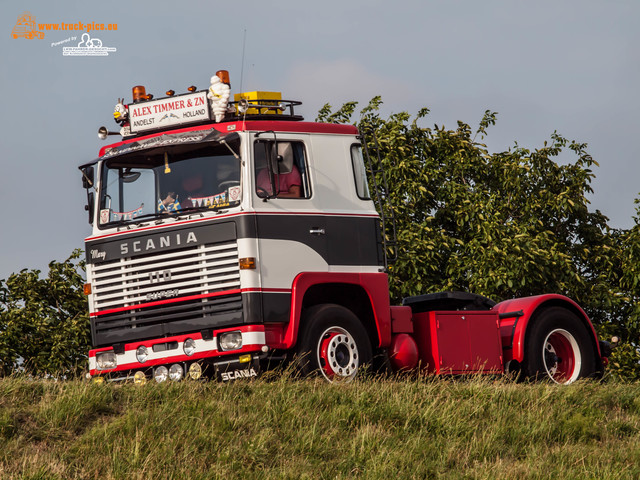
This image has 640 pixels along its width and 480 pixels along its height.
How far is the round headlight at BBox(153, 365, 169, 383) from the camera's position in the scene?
1194cm

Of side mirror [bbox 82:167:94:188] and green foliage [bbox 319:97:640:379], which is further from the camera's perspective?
green foliage [bbox 319:97:640:379]

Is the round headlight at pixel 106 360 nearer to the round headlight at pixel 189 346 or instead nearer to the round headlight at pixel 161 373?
the round headlight at pixel 161 373

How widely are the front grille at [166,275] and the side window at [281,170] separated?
802mm

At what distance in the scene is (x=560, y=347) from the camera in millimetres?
14664

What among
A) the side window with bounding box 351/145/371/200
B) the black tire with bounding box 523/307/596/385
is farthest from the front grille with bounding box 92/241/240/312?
the black tire with bounding box 523/307/596/385

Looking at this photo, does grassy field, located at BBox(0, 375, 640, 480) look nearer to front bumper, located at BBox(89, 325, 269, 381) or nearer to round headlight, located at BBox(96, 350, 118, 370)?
front bumper, located at BBox(89, 325, 269, 381)

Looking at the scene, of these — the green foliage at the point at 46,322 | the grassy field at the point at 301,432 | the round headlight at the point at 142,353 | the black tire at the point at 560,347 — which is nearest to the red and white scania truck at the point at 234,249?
the round headlight at the point at 142,353

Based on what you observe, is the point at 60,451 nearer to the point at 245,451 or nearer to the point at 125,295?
the point at 245,451

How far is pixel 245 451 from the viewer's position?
914 cm

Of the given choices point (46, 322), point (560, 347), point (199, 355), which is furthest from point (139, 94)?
point (46, 322)

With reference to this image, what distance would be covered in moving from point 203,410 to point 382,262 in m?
3.74

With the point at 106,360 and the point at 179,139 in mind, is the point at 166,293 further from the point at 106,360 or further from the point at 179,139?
the point at 179,139

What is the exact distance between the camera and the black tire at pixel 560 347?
1419 cm

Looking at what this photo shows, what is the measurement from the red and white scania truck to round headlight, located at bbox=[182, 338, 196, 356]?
1 centimetres
